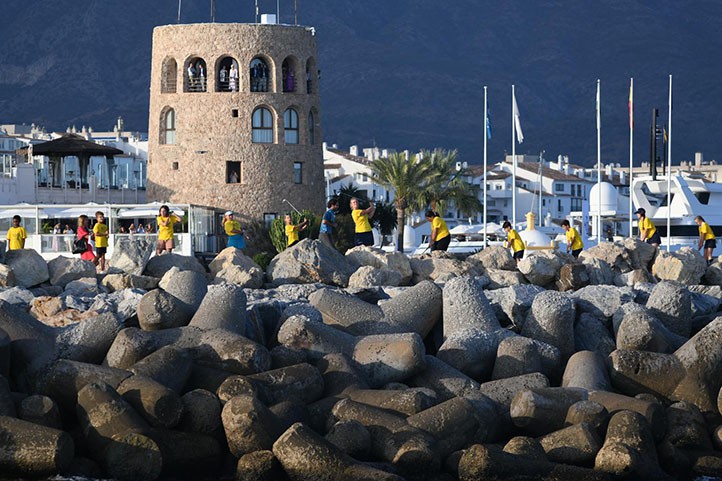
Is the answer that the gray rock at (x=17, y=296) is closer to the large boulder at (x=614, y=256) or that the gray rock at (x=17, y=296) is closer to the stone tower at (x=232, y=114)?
the large boulder at (x=614, y=256)

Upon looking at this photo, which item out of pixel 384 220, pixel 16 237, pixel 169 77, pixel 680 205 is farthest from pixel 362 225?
pixel 384 220

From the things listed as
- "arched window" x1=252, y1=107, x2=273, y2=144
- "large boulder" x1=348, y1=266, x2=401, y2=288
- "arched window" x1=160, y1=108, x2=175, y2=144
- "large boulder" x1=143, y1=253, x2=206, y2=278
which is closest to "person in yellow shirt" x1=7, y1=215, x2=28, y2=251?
"large boulder" x1=143, y1=253, x2=206, y2=278

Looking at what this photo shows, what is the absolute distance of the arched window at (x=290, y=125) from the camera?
2053 inches

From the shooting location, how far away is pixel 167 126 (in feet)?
172

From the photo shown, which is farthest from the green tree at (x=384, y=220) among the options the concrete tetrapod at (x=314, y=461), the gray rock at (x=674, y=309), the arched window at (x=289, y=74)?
the concrete tetrapod at (x=314, y=461)

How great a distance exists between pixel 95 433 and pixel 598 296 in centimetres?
935

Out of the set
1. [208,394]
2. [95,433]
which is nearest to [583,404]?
[208,394]

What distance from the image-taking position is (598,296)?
859 inches

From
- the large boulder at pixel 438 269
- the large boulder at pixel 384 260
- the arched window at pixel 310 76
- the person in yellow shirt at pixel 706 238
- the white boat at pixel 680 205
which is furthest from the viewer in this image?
the white boat at pixel 680 205

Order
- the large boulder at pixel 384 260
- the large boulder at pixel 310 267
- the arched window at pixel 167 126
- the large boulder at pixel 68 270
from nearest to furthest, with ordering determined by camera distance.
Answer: the large boulder at pixel 68 270 → the large boulder at pixel 310 267 → the large boulder at pixel 384 260 → the arched window at pixel 167 126

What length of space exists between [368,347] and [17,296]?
257 inches

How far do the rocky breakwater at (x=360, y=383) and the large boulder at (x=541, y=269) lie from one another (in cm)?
262

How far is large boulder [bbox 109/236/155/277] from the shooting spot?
25258 mm

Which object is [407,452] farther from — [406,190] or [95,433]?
[406,190]
